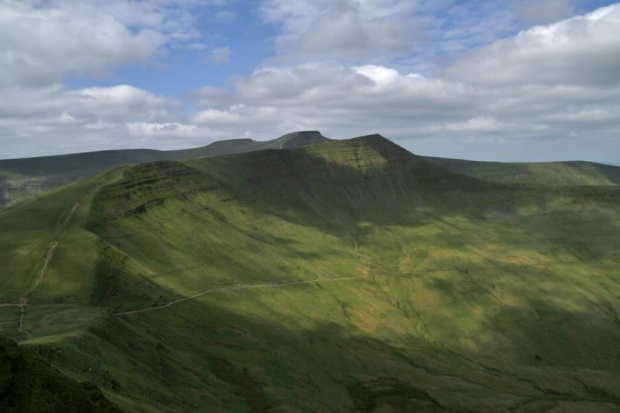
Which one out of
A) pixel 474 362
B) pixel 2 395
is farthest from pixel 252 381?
pixel 474 362

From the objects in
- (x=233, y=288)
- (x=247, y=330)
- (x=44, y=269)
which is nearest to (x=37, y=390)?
(x=247, y=330)

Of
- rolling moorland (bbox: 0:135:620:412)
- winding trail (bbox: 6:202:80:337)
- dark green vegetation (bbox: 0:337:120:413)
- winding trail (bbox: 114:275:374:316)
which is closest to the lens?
dark green vegetation (bbox: 0:337:120:413)

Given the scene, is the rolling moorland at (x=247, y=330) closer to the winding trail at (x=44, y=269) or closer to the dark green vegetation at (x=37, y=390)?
the dark green vegetation at (x=37, y=390)

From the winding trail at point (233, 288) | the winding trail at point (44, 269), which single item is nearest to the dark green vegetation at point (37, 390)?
the winding trail at point (44, 269)

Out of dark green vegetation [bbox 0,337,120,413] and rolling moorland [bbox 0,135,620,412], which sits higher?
dark green vegetation [bbox 0,337,120,413]

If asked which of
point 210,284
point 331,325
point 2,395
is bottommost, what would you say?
point 331,325

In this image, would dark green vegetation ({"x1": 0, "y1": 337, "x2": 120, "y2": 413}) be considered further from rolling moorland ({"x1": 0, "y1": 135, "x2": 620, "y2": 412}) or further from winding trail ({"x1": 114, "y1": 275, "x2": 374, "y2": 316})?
winding trail ({"x1": 114, "y1": 275, "x2": 374, "y2": 316})

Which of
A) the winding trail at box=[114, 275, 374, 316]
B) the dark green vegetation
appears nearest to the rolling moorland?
the dark green vegetation

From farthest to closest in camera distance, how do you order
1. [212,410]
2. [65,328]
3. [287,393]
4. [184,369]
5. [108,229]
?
[108,229], [287,393], [184,369], [65,328], [212,410]

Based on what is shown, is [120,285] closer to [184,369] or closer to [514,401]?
[184,369]

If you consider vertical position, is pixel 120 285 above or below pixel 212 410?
above
